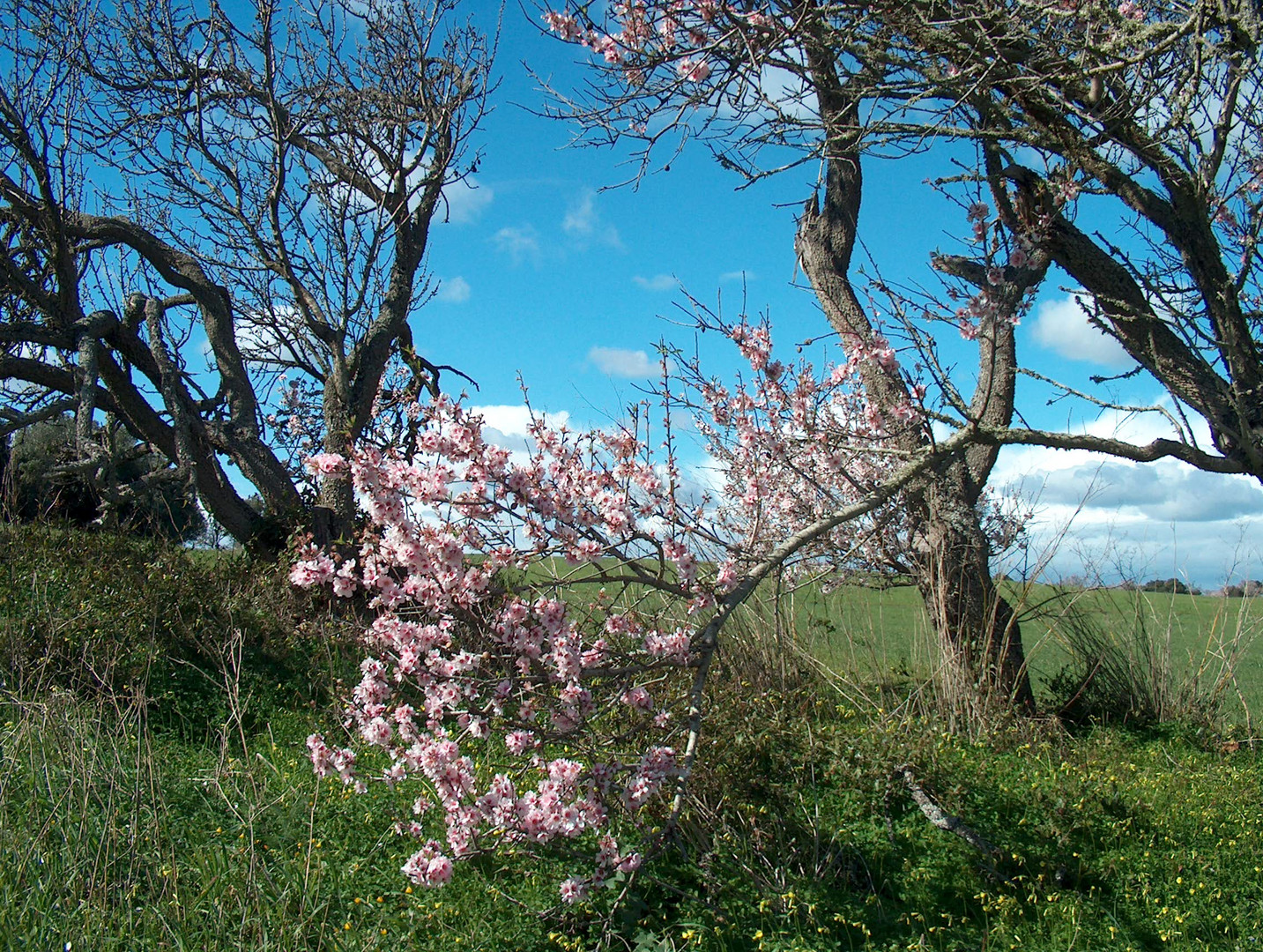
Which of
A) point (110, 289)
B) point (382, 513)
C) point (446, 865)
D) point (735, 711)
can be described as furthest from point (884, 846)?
point (110, 289)

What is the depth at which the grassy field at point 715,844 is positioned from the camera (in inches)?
124

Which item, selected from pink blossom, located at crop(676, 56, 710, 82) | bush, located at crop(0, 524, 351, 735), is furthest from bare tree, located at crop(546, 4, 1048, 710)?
bush, located at crop(0, 524, 351, 735)

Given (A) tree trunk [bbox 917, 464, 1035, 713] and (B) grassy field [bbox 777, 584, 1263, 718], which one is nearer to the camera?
(A) tree trunk [bbox 917, 464, 1035, 713]

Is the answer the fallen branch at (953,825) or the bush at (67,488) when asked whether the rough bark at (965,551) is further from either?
the bush at (67,488)

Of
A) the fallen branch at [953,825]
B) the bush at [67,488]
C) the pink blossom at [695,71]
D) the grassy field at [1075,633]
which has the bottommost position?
the fallen branch at [953,825]

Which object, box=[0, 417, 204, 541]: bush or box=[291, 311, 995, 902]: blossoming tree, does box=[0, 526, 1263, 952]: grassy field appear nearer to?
box=[291, 311, 995, 902]: blossoming tree

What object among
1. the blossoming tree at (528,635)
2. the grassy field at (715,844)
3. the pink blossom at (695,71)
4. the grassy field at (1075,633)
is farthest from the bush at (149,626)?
the pink blossom at (695,71)

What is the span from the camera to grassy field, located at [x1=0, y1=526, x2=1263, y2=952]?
3.15 meters

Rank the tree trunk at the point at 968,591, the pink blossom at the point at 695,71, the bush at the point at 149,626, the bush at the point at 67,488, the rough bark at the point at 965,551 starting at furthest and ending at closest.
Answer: the bush at the point at 67,488, the tree trunk at the point at 968,591, the rough bark at the point at 965,551, the bush at the point at 149,626, the pink blossom at the point at 695,71

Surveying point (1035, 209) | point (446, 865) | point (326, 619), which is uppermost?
point (1035, 209)

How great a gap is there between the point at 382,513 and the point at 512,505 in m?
0.46

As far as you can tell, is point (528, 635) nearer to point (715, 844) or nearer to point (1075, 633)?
point (715, 844)

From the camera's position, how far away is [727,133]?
Answer: 16.2ft

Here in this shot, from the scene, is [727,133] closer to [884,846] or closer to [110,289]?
[884,846]
